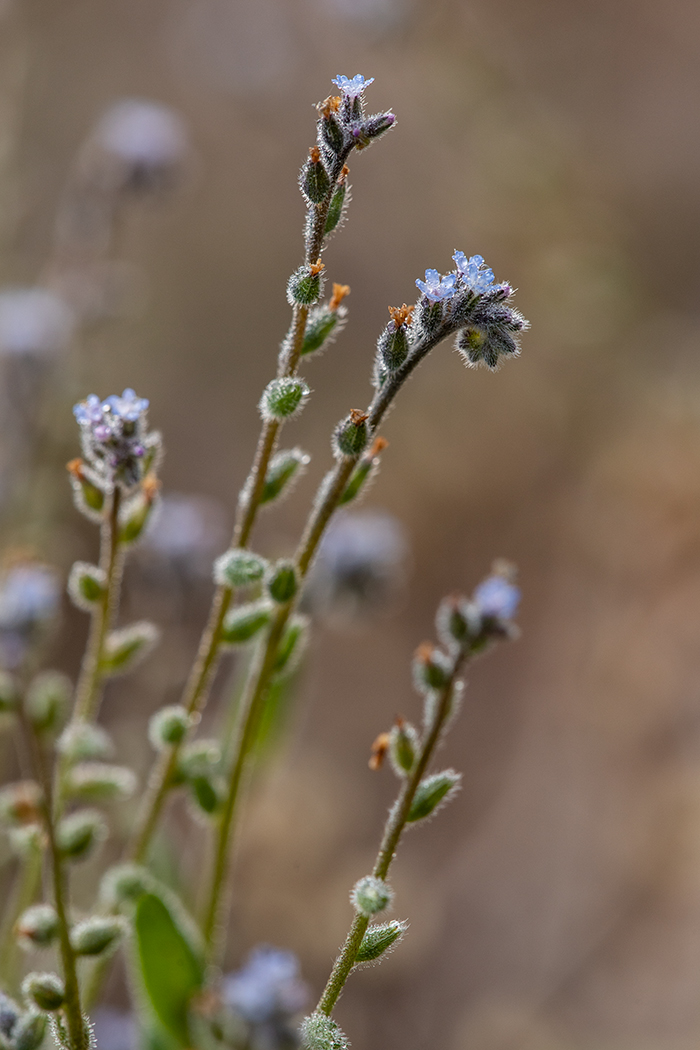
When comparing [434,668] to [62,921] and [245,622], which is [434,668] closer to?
[245,622]

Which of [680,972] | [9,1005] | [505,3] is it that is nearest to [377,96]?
[505,3]

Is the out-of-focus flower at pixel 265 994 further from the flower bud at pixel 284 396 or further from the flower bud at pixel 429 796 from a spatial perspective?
the flower bud at pixel 284 396

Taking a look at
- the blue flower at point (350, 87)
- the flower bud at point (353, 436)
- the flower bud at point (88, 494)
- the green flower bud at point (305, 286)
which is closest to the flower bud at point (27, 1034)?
the flower bud at point (88, 494)

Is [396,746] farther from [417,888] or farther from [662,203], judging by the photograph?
[662,203]

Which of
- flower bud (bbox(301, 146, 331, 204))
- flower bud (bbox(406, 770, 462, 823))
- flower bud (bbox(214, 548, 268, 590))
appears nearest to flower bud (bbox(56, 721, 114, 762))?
flower bud (bbox(214, 548, 268, 590))

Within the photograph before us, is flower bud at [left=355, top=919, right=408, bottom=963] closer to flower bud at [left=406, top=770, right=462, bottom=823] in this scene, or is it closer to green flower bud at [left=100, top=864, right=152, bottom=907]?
flower bud at [left=406, top=770, right=462, bottom=823]
